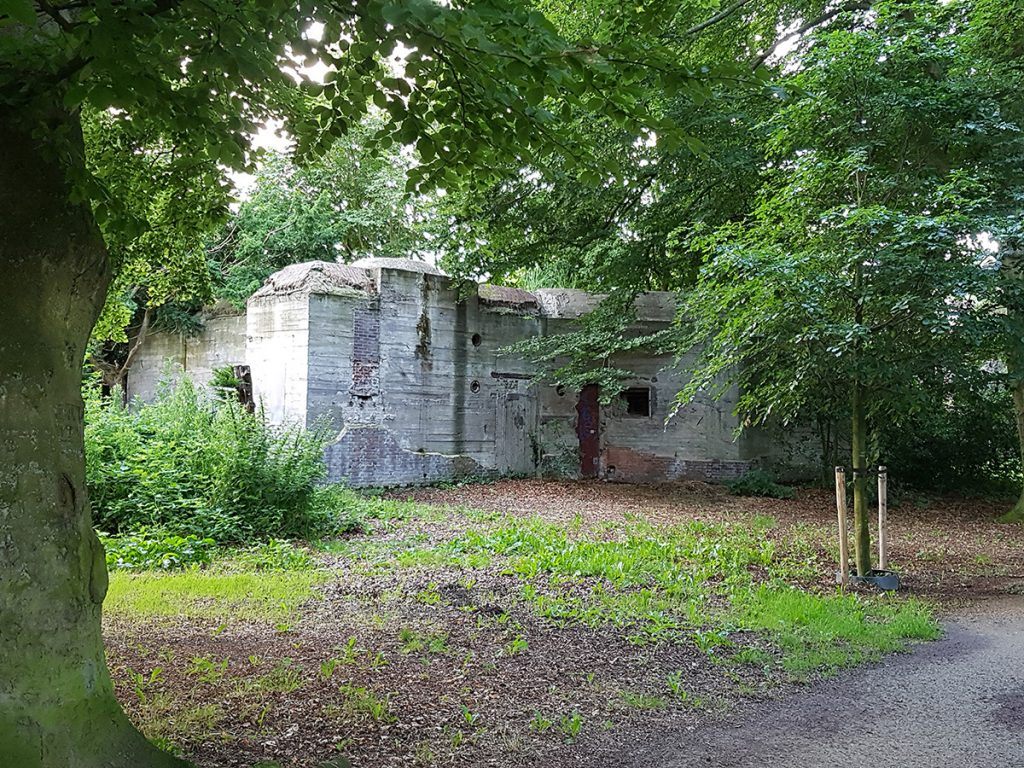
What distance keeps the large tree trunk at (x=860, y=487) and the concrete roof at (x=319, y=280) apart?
9.04 m

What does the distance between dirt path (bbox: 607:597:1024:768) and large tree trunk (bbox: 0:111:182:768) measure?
2.32 m

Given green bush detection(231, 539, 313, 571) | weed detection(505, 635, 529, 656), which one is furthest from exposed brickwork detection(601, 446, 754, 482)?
weed detection(505, 635, 529, 656)

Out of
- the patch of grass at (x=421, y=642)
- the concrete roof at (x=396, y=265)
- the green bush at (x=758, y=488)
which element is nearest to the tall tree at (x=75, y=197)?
the patch of grass at (x=421, y=642)

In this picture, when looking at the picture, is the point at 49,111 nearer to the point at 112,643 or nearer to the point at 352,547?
the point at 112,643

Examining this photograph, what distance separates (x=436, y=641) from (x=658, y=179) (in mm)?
9707

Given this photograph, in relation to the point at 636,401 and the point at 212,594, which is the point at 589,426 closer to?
the point at 636,401

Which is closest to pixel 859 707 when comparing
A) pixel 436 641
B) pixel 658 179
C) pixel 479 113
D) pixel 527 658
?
pixel 527 658

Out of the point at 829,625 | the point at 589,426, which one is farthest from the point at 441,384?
the point at 829,625

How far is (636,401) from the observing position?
1636 cm

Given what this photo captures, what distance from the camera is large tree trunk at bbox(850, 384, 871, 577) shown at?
7531 mm

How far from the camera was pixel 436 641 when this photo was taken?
211 inches

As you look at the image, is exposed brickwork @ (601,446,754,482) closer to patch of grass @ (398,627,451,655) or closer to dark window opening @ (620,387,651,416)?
dark window opening @ (620,387,651,416)

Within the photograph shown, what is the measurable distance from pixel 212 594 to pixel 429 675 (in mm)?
2756

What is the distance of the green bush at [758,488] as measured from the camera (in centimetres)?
1513
